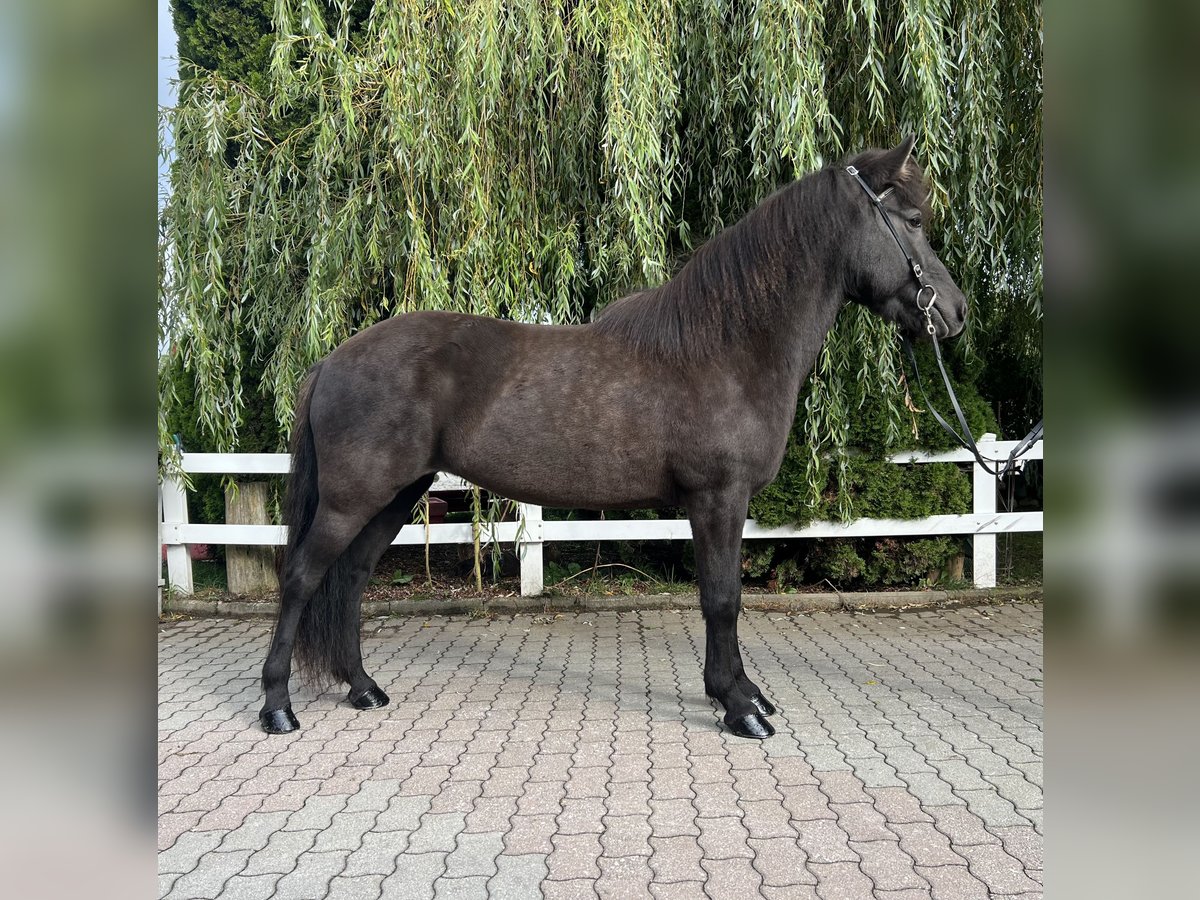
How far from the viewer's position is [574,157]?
5.12 metres

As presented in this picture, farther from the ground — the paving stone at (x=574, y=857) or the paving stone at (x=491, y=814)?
the paving stone at (x=574, y=857)

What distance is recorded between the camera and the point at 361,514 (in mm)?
3545

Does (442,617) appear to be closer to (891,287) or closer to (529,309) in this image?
(529,309)

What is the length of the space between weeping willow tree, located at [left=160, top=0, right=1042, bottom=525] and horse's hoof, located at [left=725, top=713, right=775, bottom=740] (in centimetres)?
236

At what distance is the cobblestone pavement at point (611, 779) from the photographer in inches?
90.1

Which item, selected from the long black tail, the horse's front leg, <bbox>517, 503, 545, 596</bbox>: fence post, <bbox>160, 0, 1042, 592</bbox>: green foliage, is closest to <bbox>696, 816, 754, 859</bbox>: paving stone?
the horse's front leg

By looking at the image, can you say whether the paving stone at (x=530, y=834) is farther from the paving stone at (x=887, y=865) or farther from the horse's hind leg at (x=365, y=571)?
the horse's hind leg at (x=365, y=571)

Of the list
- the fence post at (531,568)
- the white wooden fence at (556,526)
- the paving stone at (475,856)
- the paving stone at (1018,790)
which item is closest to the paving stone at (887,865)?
the paving stone at (1018,790)

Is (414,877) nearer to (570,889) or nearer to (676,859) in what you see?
(570,889)

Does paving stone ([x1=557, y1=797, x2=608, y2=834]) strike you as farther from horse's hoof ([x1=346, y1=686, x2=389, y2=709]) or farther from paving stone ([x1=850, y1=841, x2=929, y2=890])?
horse's hoof ([x1=346, y1=686, x2=389, y2=709])

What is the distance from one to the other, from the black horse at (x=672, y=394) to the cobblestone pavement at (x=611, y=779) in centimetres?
36
